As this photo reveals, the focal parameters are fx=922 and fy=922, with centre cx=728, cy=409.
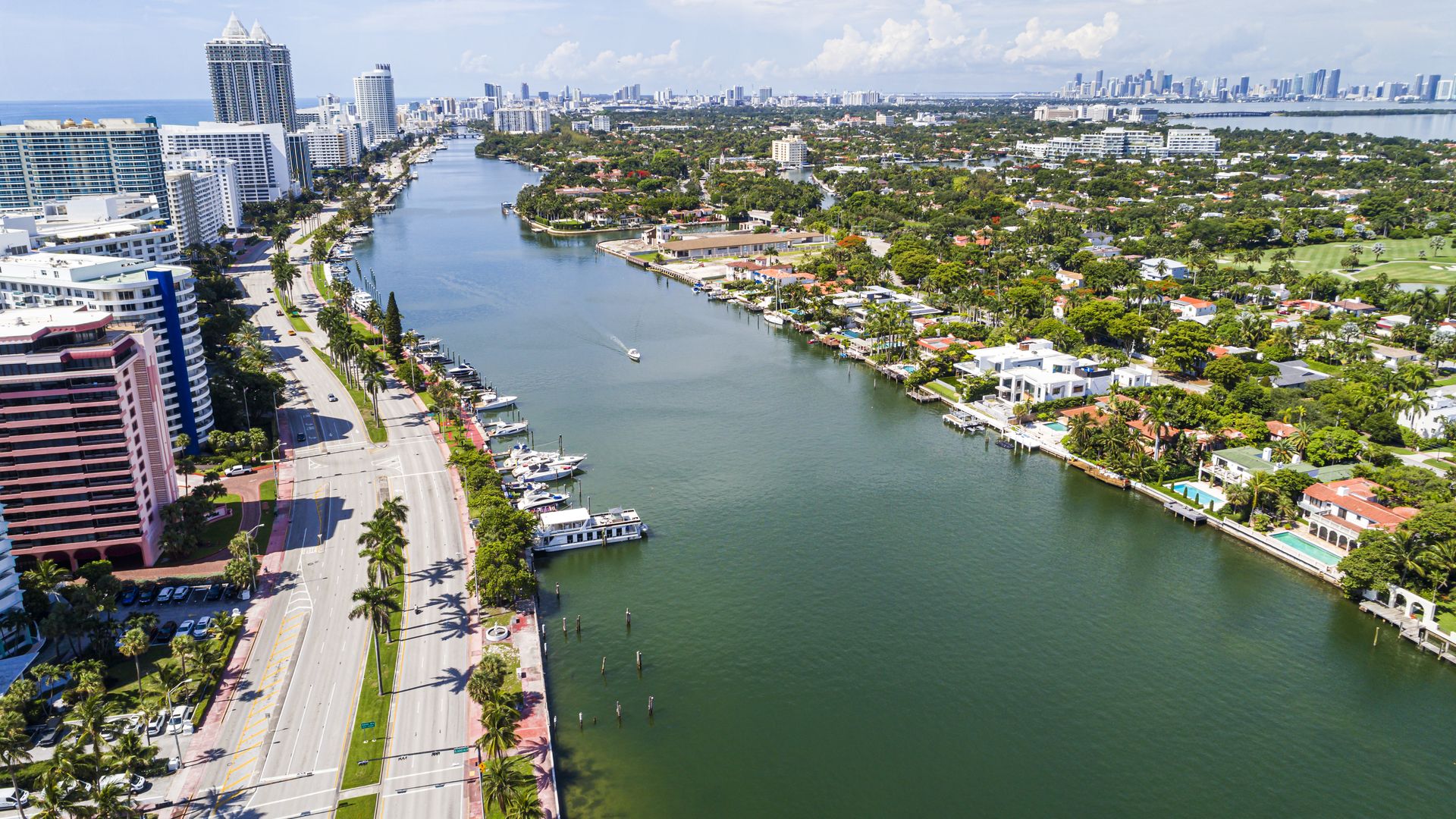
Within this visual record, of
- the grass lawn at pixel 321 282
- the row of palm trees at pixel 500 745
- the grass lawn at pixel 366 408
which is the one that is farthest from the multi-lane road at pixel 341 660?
the grass lawn at pixel 321 282

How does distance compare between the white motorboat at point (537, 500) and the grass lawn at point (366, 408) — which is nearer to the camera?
the white motorboat at point (537, 500)

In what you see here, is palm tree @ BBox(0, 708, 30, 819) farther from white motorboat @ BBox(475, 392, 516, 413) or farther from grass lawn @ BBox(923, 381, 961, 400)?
grass lawn @ BBox(923, 381, 961, 400)

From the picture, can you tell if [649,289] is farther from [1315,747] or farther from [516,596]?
[1315,747]

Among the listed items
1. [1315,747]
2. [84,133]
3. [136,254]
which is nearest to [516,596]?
[1315,747]

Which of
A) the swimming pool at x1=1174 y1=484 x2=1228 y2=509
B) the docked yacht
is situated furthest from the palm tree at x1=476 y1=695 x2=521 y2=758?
the swimming pool at x1=1174 y1=484 x2=1228 y2=509

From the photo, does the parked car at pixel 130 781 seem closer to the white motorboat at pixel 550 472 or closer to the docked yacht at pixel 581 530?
the docked yacht at pixel 581 530

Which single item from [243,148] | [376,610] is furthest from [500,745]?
[243,148]

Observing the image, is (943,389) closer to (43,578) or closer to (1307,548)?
(1307,548)
